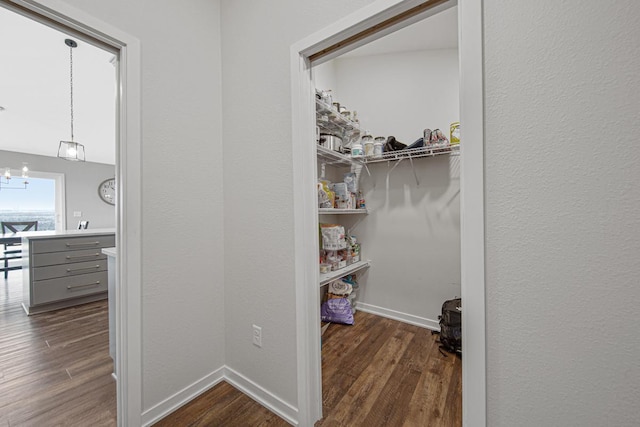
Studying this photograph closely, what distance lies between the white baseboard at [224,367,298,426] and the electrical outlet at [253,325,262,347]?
0.24 metres

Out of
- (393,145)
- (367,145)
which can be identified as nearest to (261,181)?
(367,145)

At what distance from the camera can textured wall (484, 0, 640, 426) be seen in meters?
0.64

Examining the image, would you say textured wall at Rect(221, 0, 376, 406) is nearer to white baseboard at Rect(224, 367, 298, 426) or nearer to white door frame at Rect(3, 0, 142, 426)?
white baseboard at Rect(224, 367, 298, 426)

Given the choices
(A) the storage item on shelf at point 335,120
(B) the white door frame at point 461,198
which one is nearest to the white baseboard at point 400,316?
(B) the white door frame at point 461,198

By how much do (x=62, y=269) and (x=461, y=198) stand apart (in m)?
4.03

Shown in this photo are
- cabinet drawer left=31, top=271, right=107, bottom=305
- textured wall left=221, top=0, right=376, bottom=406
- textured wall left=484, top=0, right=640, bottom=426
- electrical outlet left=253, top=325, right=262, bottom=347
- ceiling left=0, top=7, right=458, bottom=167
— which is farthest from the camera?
cabinet drawer left=31, top=271, right=107, bottom=305

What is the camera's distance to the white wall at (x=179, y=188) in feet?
4.19

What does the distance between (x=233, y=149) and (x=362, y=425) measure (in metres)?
1.69

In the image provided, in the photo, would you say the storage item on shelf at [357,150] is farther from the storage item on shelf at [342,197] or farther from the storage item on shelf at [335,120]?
the storage item on shelf at [342,197]

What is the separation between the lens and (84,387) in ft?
5.18

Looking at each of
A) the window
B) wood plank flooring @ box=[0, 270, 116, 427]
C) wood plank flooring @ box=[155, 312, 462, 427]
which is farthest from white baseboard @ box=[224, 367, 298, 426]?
the window

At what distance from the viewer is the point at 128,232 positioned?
121 cm

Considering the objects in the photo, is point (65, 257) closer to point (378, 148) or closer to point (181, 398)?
point (181, 398)

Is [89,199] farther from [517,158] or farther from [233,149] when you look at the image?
[517,158]
